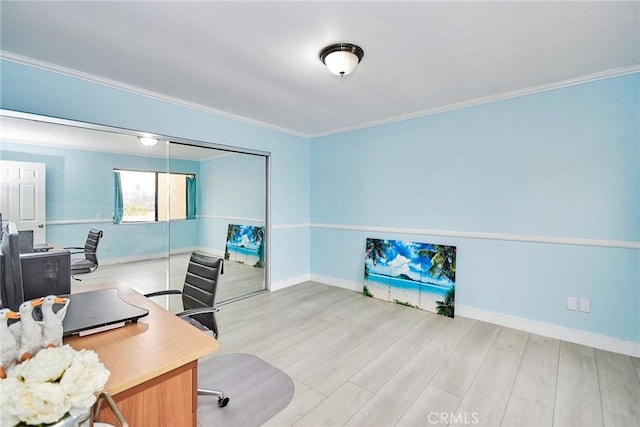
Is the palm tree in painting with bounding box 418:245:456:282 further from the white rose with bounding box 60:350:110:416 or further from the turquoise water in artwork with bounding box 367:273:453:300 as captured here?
the white rose with bounding box 60:350:110:416

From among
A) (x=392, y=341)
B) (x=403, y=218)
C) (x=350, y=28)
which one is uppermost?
(x=350, y=28)

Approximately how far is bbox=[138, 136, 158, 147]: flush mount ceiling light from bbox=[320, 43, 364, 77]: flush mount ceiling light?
2.09 meters

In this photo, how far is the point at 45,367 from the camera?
69 centimetres

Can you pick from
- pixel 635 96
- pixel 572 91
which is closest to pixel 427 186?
pixel 572 91

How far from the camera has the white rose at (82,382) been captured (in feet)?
2.25

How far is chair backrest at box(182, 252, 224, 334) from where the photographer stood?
1.99 m

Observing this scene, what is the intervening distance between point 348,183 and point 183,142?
235 centimetres

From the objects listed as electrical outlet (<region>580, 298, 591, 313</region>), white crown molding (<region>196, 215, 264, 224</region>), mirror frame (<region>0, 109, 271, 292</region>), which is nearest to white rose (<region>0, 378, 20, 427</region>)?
mirror frame (<region>0, 109, 271, 292</region>)

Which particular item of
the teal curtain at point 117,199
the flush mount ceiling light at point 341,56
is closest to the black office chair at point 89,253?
the teal curtain at point 117,199

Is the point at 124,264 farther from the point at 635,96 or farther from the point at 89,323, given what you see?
the point at 635,96

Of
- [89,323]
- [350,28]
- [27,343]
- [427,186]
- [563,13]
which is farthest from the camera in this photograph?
[427,186]

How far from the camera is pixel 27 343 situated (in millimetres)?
890

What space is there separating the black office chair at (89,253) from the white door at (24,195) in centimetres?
29

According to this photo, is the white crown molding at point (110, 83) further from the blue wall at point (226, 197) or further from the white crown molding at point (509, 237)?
the white crown molding at point (509, 237)
